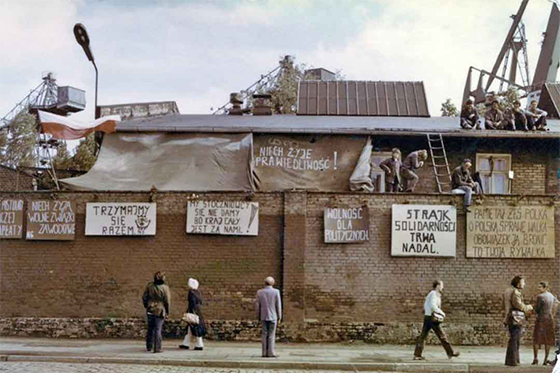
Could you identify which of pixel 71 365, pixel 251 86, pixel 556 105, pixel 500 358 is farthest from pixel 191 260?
pixel 251 86

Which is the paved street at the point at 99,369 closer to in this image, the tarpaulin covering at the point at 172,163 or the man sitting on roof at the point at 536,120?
the tarpaulin covering at the point at 172,163

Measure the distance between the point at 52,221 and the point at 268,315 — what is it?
6.81 meters

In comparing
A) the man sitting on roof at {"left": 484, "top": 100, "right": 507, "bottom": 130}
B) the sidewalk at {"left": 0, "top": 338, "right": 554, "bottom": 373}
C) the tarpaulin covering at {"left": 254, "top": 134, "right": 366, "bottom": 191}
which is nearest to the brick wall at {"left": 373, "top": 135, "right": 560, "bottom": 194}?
the man sitting on roof at {"left": 484, "top": 100, "right": 507, "bottom": 130}

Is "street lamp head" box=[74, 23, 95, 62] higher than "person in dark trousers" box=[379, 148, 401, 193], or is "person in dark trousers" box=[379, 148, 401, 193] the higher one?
"street lamp head" box=[74, 23, 95, 62]

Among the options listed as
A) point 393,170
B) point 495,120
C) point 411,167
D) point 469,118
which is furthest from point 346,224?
point 495,120

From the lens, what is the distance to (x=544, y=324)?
15.3m

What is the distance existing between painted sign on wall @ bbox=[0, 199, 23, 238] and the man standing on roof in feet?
33.6

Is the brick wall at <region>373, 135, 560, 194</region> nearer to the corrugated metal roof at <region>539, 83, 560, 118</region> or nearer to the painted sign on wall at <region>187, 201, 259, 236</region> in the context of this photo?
the corrugated metal roof at <region>539, 83, 560, 118</region>

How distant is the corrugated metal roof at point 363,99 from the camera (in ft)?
81.7

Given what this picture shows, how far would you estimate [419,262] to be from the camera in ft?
60.2

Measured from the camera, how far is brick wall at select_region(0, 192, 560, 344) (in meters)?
18.2

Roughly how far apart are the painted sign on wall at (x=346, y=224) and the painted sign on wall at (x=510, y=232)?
8.68 feet

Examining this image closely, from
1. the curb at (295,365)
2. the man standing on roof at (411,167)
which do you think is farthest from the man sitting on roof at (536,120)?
the curb at (295,365)

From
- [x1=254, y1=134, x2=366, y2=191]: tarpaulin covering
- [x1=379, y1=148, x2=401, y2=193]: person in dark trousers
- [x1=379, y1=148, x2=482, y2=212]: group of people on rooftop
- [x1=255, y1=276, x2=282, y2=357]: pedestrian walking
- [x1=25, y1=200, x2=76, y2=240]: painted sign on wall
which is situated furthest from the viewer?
[x1=254, y1=134, x2=366, y2=191]: tarpaulin covering
